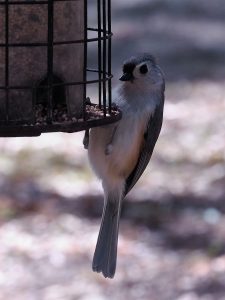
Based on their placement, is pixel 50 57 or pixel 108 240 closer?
pixel 50 57

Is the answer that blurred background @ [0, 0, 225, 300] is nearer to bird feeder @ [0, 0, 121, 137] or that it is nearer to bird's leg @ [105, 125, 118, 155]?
bird's leg @ [105, 125, 118, 155]

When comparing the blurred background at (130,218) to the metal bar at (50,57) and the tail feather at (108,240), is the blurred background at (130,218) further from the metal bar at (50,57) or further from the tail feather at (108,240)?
the metal bar at (50,57)

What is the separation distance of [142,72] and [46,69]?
0.75 metres

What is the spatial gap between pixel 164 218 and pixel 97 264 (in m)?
3.58

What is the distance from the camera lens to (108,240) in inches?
251

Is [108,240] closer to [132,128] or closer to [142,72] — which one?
[132,128]


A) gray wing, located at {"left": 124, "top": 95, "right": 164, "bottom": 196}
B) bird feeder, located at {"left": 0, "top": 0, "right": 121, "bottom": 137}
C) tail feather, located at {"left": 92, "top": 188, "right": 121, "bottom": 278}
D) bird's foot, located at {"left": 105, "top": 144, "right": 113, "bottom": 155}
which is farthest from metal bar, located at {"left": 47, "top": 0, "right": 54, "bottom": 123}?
tail feather, located at {"left": 92, "top": 188, "right": 121, "bottom": 278}

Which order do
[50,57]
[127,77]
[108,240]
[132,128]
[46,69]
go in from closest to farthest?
[50,57], [46,69], [127,77], [132,128], [108,240]

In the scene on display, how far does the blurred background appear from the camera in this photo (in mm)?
8570

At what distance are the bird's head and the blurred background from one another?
2.90 m

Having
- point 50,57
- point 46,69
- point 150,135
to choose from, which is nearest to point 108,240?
point 150,135

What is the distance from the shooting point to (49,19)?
5016 millimetres

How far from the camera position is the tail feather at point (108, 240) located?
6.18 m

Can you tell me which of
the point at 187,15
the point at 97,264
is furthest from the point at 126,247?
the point at 187,15
